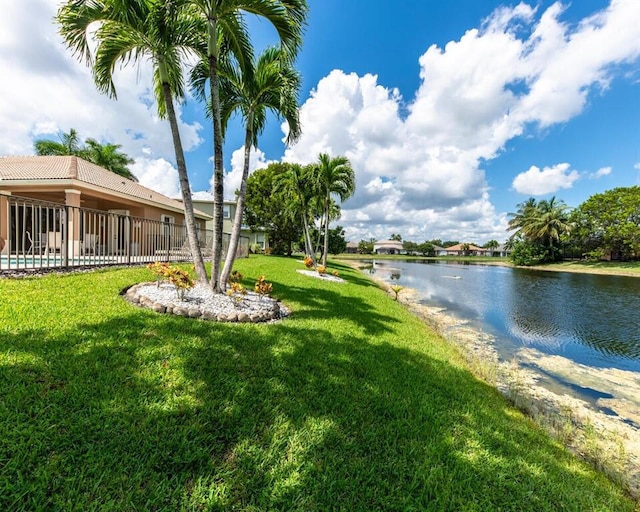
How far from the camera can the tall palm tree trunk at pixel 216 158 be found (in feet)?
18.9

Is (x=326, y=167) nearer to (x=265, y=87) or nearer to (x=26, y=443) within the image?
(x=265, y=87)

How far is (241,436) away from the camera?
2623 millimetres

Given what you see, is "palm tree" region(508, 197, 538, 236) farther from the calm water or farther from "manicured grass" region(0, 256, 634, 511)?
"manicured grass" region(0, 256, 634, 511)

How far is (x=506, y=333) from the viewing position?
403 inches

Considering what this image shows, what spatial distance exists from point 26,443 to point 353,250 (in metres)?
108

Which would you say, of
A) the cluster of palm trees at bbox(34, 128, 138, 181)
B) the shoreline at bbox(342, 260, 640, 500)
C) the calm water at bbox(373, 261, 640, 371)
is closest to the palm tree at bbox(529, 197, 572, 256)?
the calm water at bbox(373, 261, 640, 371)

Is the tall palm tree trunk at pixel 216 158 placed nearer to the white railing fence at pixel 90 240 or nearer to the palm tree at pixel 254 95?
the palm tree at pixel 254 95

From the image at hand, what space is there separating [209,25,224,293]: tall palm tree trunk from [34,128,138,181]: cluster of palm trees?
26.0 meters

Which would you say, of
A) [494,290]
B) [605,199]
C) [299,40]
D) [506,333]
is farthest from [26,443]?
[605,199]

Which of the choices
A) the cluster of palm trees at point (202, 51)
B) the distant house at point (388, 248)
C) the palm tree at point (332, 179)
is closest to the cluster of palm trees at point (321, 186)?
the palm tree at point (332, 179)

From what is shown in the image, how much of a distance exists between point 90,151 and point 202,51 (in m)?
26.1

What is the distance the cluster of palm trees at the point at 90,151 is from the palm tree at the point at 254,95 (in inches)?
961

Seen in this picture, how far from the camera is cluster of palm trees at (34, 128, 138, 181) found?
24.5m

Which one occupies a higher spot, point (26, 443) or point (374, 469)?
point (26, 443)
